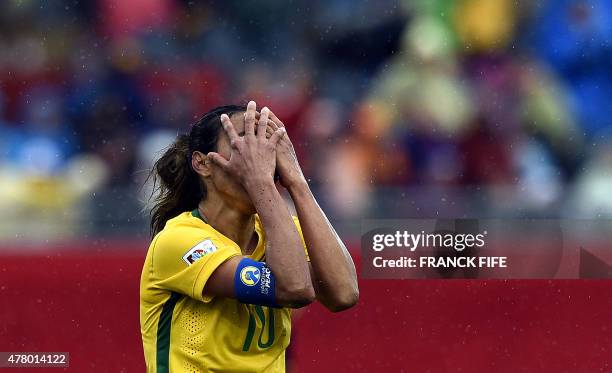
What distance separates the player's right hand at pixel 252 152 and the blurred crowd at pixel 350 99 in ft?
6.00

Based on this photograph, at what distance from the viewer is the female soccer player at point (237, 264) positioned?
2.11 meters

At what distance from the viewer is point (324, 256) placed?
2201mm

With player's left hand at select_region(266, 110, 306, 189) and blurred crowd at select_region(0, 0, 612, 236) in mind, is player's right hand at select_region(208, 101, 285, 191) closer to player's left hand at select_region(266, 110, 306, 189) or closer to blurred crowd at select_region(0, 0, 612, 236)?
player's left hand at select_region(266, 110, 306, 189)

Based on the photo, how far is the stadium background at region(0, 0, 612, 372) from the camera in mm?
4016

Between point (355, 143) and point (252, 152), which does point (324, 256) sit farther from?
point (355, 143)

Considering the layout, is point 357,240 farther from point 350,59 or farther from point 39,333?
point 39,333

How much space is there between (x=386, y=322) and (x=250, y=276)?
6.60 ft

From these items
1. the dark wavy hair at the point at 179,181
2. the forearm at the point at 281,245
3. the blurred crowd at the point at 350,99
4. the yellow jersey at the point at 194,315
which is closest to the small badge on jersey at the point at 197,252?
the yellow jersey at the point at 194,315

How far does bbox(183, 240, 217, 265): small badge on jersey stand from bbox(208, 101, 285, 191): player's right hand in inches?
5.9

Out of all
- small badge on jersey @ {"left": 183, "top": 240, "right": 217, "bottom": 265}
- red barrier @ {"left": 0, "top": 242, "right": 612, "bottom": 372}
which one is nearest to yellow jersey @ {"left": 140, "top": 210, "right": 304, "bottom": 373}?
small badge on jersey @ {"left": 183, "top": 240, "right": 217, "bottom": 265}

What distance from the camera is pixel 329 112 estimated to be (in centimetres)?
402

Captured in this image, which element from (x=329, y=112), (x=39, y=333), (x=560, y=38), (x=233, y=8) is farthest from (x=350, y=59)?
(x=39, y=333)

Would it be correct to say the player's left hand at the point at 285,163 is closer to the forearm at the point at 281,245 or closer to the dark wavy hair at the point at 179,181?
the forearm at the point at 281,245

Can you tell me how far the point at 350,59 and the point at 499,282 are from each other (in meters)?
1.05
